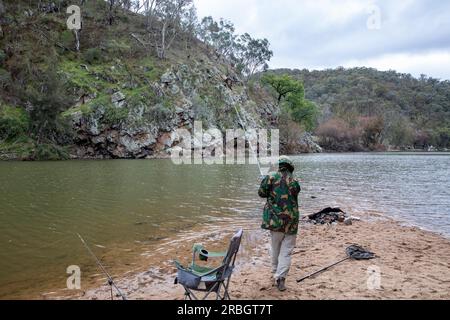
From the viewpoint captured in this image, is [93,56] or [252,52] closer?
[93,56]

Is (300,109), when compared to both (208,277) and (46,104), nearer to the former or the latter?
(46,104)

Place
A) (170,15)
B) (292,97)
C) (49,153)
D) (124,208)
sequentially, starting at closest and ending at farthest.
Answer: (124,208), (49,153), (170,15), (292,97)

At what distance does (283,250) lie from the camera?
6.52 metres

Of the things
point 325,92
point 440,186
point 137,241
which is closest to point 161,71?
point 440,186

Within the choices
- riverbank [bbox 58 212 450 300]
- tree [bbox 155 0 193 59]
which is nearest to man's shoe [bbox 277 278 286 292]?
riverbank [bbox 58 212 450 300]

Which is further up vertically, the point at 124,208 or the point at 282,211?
the point at 282,211

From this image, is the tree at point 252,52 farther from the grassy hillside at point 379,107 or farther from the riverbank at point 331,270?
the riverbank at point 331,270

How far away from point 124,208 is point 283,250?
9.41 m

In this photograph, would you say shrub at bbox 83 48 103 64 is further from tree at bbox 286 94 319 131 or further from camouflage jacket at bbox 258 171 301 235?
camouflage jacket at bbox 258 171 301 235

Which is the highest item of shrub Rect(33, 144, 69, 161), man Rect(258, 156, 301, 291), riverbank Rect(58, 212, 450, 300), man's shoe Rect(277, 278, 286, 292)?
shrub Rect(33, 144, 69, 161)

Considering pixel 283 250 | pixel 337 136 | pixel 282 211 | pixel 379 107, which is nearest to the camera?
pixel 282 211

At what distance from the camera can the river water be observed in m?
8.55

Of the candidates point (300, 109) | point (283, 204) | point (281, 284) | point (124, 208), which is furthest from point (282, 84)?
point (281, 284)
